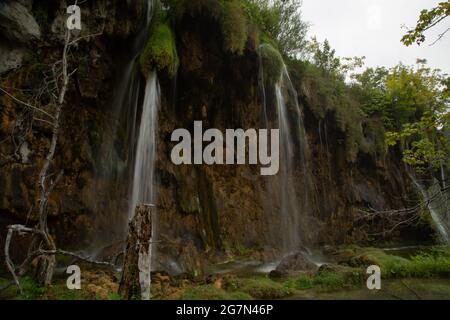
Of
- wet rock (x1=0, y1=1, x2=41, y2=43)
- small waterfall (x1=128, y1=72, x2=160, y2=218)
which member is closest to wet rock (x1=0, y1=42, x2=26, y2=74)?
wet rock (x1=0, y1=1, x2=41, y2=43)

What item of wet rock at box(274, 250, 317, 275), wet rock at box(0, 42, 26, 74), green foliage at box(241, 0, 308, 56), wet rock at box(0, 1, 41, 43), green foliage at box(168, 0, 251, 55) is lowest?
wet rock at box(274, 250, 317, 275)

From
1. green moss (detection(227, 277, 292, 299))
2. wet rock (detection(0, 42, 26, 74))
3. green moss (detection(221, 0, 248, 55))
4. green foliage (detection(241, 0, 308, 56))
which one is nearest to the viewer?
green moss (detection(227, 277, 292, 299))

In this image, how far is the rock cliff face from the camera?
8976 millimetres

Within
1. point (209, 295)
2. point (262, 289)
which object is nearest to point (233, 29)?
point (262, 289)

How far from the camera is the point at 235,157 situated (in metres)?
14.4

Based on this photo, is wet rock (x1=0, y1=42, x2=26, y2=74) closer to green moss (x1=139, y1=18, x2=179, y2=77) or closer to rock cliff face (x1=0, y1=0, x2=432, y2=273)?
rock cliff face (x1=0, y1=0, x2=432, y2=273)

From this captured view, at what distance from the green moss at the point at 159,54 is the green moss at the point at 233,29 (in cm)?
184

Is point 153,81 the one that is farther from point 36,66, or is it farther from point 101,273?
point 101,273

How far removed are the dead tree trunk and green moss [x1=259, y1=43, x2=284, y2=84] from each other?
32.5 feet

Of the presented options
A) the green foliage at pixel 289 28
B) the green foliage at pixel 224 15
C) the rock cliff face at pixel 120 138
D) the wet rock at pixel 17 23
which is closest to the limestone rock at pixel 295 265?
the rock cliff face at pixel 120 138

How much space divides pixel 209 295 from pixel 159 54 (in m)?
7.39

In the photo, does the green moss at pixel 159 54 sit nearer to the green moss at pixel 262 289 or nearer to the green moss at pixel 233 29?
the green moss at pixel 233 29

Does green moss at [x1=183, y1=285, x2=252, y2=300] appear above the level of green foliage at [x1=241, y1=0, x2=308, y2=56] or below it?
below
